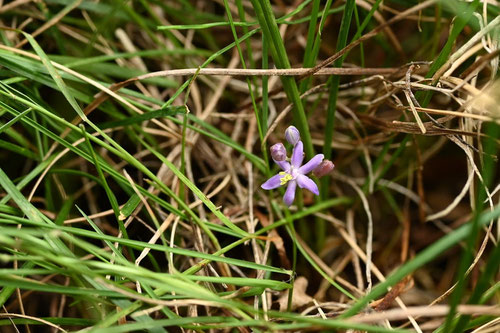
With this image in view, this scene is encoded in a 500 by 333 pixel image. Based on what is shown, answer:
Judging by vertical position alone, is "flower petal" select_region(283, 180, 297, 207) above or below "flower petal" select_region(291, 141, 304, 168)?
below

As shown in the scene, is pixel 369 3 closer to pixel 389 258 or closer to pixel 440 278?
pixel 389 258

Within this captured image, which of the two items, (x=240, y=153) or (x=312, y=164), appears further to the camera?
(x=240, y=153)

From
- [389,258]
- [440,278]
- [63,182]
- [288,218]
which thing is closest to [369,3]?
[288,218]

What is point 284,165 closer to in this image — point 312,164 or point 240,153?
point 312,164

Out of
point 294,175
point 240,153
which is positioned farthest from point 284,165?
point 240,153

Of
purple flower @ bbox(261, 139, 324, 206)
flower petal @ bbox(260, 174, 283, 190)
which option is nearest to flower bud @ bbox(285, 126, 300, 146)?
purple flower @ bbox(261, 139, 324, 206)

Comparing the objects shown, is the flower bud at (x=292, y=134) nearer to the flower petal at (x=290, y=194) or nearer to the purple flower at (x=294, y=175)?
the purple flower at (x=294, y=175)

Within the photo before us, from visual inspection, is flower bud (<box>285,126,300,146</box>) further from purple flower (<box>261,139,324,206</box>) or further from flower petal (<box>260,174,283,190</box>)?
flower petal (<box>260,174,283,190</box>)
